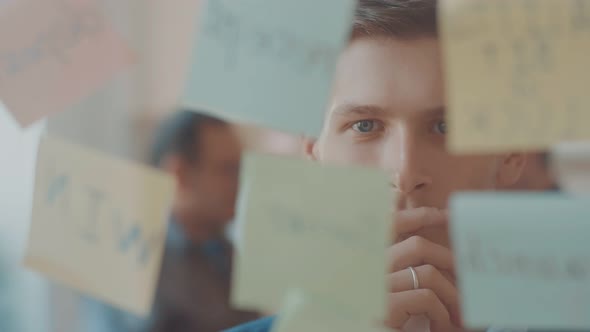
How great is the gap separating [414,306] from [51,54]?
1.03 feet

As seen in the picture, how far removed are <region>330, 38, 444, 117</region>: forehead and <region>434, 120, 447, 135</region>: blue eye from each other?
1 cm

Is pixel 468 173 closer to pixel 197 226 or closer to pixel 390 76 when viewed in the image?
pixel 390 76

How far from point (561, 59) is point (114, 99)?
1.12 meters

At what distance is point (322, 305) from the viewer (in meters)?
0.43

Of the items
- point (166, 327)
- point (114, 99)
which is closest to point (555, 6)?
point (114, 99)

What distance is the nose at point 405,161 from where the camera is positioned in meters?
0.58

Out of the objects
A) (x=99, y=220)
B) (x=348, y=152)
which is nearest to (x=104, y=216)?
(x=99, y=220)

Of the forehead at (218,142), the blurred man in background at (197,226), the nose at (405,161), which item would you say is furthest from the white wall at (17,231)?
the forehead at (218,142)

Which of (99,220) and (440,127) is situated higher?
(440,127)

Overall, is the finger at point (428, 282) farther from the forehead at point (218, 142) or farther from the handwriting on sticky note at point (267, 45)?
the forehead at point (218, 142)

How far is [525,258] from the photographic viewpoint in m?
0.40

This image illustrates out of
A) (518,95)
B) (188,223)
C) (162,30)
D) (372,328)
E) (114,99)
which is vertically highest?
(162,30)

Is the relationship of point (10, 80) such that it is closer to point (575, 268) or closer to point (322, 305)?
point (322, 305)

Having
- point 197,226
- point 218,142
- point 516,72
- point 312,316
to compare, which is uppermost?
point 218,142
